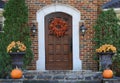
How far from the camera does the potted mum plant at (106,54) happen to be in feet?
38.5

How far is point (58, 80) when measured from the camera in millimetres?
11633

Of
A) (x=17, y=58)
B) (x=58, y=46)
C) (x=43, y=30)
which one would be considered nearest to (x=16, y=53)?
(x=17, y=58)

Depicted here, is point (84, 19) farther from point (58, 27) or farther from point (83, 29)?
point (58, 27)

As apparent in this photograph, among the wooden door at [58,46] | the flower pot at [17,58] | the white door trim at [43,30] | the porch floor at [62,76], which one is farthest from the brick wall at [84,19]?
the flower pot at [17,58]

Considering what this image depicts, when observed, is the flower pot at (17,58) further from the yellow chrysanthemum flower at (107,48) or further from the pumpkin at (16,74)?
the yellow chrysanthemum flower at (107,48)

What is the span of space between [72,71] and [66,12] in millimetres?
2294

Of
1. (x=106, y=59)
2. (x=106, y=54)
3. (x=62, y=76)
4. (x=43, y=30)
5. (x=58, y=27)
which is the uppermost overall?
(x=58, y=27)

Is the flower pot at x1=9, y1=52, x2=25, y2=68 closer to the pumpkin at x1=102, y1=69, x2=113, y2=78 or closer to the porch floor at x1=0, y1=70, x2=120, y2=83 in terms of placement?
the porch floor at x1=0, y1=70, x2=120, y2=83

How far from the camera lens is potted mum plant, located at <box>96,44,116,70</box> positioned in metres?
11.7

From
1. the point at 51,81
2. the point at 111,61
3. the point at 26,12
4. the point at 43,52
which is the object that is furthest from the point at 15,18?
the point at 111,61

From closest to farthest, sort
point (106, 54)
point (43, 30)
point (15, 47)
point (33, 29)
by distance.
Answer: point (15, 47)
point (106, 54)
point (33, 29)
point (43, 30)

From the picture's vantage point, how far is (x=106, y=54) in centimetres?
1176

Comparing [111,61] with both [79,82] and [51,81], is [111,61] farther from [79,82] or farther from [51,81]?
[51,81]

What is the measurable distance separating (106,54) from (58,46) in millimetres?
2258
